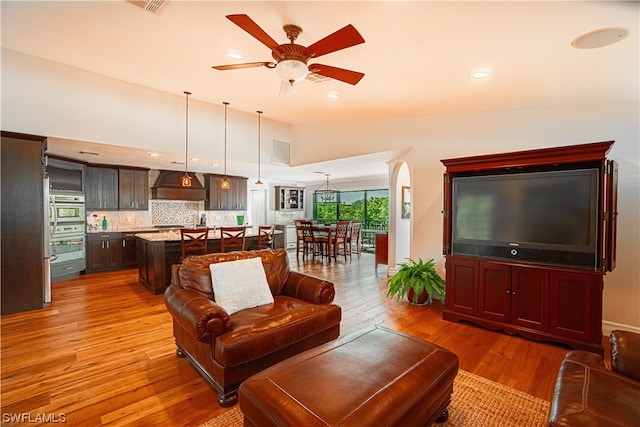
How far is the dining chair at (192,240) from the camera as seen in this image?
15.0 feet

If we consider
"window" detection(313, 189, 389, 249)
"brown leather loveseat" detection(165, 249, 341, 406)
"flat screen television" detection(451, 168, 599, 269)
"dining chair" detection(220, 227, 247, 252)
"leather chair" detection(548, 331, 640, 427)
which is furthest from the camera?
Answer: "window" detection(313, 189, 389, 249)

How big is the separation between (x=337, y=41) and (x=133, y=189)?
256 inches

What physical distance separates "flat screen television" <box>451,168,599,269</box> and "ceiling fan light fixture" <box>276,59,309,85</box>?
7.39 feet

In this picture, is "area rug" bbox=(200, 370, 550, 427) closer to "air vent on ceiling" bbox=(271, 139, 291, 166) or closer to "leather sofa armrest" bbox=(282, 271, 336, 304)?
"leather sofa armrest" bbox=(282, 271, 336, 304)

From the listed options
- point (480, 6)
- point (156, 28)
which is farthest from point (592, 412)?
point (156, 28)

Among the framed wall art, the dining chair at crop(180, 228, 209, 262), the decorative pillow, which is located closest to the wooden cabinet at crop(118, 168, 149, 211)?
the dining chair at crop(180, 228, 209, 262)

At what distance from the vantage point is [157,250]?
460 centimetres

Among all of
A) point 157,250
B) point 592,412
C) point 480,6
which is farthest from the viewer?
point 157,250

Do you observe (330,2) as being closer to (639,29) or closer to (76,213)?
(639,29)

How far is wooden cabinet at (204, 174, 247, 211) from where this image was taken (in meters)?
7.98

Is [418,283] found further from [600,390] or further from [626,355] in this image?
[600,390]

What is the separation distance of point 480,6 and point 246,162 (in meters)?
4.76

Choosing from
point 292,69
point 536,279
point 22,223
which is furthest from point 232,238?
point 536,279

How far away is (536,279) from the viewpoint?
9.76ft
